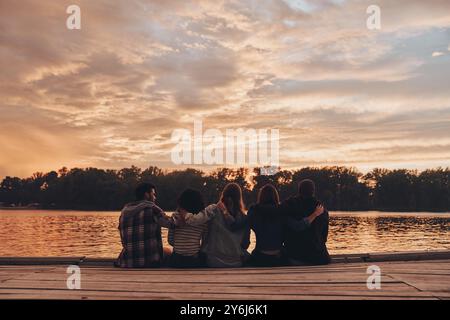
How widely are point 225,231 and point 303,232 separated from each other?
1.23 m

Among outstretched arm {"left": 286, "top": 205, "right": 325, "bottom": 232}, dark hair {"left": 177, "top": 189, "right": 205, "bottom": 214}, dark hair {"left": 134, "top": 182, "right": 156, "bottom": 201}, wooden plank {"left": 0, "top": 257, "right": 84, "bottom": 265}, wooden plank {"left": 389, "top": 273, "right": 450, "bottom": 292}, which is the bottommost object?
wooden plank {"left": 0, "top": 257, "right": 84, "bottom": 265}

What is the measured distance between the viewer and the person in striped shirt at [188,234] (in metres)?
7.05

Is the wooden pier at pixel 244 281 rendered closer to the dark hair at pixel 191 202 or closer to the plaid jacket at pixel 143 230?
the plaid jacket at pixel 143 230

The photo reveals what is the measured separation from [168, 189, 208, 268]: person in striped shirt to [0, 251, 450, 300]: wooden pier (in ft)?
1.73

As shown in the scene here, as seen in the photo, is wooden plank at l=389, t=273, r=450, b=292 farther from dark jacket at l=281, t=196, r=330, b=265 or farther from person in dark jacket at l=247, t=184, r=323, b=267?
person in dark jacket at l=247, t=184, r=323, b=267

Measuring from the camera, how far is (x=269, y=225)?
7.26m

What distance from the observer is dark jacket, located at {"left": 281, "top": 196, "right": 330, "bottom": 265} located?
23.6 ft

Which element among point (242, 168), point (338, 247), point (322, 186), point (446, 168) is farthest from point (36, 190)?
point (338, 247)

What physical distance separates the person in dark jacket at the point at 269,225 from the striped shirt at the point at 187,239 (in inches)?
32.6

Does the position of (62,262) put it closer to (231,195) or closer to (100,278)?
(100,278)

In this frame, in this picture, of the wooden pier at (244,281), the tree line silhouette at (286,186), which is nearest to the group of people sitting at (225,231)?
the wooden pier at (244,281)

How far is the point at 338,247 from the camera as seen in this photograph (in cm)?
3381

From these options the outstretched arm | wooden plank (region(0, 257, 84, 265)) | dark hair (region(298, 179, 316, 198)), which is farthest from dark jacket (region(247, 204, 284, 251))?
wooden plank (region(0, 257, 84, 265))
